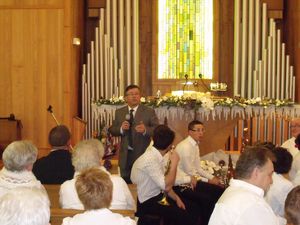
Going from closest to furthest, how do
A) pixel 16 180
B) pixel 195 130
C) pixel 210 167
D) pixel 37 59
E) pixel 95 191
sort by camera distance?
pixel 95 191 → pixel 16 180 → pixel 195 130 → pixel 210 167 → pixel 37 59

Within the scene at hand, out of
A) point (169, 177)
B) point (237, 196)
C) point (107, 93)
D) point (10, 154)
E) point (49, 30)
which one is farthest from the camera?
point (107, 93)

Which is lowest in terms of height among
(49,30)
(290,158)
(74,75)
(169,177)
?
(169,177)

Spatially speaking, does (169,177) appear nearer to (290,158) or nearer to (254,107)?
(290,158)

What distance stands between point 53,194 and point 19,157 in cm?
52

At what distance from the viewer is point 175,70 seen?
1034 cm

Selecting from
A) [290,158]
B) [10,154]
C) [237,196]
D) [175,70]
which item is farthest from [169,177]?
[175,70]

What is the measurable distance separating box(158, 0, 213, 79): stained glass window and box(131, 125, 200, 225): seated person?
5.60 metres

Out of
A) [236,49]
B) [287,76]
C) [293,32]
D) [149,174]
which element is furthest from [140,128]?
[293,32]

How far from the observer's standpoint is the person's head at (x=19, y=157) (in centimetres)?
353

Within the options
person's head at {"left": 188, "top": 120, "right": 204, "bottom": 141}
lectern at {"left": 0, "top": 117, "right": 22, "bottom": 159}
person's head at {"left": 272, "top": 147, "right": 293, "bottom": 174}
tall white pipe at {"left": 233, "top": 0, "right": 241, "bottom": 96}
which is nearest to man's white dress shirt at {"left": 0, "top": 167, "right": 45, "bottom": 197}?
person's head at {"left": 272, "top": 147, "right": 293, "bottom": 174}

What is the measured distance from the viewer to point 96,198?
270 cm

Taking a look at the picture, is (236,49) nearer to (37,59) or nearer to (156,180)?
(37,59)

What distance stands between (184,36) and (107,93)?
1767 millimetres

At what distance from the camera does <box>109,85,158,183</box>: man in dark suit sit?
5.80 m
